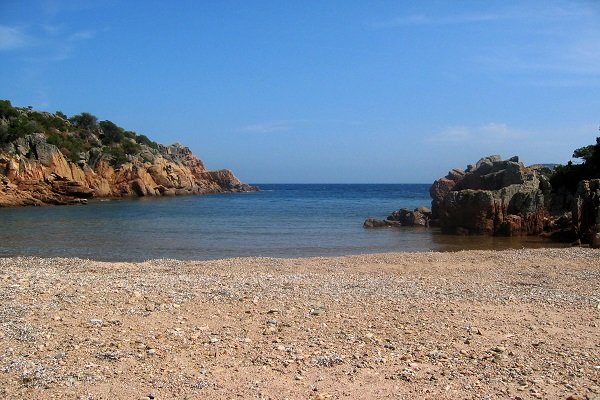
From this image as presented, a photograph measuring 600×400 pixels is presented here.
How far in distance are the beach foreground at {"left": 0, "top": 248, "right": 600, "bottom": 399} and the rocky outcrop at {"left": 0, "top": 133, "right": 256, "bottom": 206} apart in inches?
1919

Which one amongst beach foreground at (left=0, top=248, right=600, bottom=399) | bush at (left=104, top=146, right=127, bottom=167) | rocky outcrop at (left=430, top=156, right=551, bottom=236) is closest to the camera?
beach foreground at (left=0, top=248, right=600, bottom=399)

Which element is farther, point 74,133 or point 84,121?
point 84,121

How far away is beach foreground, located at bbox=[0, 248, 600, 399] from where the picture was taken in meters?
6.63

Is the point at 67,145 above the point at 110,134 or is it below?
below

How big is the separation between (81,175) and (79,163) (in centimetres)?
229

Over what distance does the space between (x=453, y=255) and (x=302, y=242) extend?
870 centimetres

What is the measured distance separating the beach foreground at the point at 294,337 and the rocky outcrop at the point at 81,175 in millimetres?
48753

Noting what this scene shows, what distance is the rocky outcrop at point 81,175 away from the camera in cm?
5712

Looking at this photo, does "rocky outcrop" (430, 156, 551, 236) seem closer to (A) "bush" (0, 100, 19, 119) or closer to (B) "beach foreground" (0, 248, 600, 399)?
(B) "beach foreground" (0, 248, 600, 399)

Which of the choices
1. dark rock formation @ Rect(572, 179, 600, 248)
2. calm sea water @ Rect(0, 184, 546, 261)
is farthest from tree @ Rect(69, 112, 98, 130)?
dark rock formation @ Rect(572, 179, 600, 248)

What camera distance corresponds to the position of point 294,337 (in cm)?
848

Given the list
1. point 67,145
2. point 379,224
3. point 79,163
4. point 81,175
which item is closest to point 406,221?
point 379,224

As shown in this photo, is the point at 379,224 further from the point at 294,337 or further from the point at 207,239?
the point at 294,337

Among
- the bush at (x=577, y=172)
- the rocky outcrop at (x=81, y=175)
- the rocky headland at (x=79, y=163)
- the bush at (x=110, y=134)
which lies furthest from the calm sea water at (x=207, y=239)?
the bush at (x=110, y=134)
